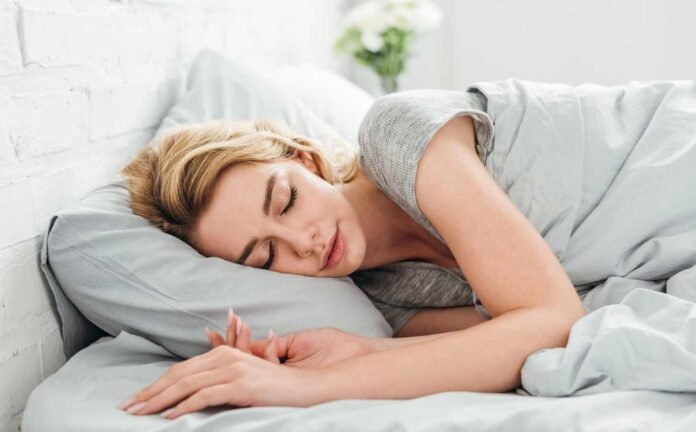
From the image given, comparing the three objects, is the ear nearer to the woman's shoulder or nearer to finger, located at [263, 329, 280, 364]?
the woman's shoulder

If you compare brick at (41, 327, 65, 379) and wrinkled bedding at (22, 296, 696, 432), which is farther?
brick at (41, 327, 65, 379)

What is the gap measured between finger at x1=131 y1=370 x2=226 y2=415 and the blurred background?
300mm

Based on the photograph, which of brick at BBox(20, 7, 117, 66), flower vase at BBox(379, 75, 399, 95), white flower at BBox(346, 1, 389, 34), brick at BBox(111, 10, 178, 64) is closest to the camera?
brick at BBox(20, 7, 117, 66)

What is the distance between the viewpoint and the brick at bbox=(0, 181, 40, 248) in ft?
4.03

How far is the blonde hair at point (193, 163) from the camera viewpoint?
1393 mm

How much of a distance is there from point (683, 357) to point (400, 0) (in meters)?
2.30

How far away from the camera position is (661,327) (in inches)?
43.4

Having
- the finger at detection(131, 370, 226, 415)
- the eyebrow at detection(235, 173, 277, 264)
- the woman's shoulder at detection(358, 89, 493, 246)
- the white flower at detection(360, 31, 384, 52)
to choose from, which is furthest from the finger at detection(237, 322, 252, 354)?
the white flower at detection(360, 31, 384, 52)

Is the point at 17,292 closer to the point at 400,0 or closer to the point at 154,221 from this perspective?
the point at 154,221

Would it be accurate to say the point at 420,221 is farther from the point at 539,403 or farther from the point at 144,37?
the point at 144,37

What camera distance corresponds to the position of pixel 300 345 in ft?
4.01

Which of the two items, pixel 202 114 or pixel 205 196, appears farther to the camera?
pixel 202 114

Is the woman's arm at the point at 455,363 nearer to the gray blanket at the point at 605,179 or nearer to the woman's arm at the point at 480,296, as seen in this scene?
the woman's arm at the point at 480,296

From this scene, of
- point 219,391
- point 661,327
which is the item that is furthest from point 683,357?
point 219,391
